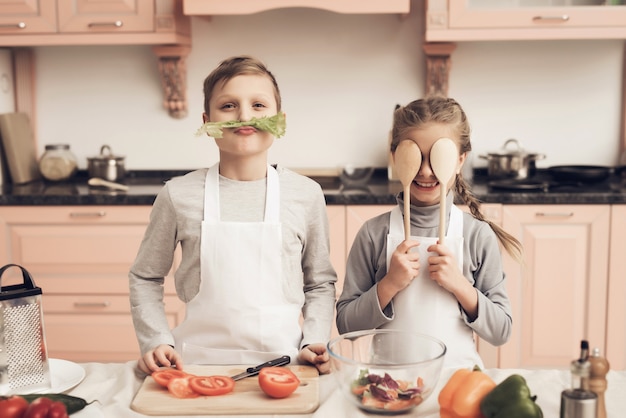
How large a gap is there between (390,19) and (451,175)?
1.93 m

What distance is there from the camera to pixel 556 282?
2643 mm

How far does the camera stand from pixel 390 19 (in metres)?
3.04

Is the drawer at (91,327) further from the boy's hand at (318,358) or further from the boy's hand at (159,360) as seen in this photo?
the boy's hand at (318,358)

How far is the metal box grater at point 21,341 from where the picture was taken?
3.59 ft

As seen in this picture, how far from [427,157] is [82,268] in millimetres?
1786

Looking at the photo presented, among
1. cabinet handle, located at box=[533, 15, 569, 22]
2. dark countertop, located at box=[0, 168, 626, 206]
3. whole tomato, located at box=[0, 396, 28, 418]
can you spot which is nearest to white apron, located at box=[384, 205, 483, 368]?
whole tomato, located at box=[0, 396, 28, 418]

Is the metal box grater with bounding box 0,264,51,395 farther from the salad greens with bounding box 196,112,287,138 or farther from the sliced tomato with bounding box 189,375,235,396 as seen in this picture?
the salad greens with bounding box 196,112,287,138

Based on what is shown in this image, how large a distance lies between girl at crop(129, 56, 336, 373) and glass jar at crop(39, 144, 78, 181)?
174 cm

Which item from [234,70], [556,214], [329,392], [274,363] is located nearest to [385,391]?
[329,392]

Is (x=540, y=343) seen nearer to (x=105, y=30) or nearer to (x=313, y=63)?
(x=313, y=63)

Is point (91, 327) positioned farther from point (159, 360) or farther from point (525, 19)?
point (525, 19)

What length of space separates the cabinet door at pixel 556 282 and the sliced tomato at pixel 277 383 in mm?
1667

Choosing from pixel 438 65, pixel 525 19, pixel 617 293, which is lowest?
pixel 617 293

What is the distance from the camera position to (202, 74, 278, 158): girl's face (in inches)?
53.3
